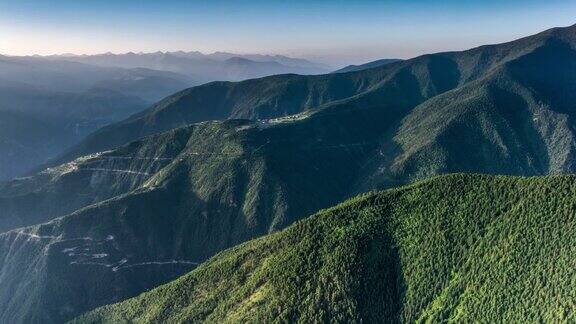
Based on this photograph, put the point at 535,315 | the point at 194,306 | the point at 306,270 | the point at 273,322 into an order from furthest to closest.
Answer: the point at 194,306
the point at 306,270
the point at 273,322
the point at 535,315

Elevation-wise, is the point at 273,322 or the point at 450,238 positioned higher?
the point at 450,238

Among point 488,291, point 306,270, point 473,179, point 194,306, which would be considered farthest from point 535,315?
point 194,306

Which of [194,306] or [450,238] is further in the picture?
[194,306]

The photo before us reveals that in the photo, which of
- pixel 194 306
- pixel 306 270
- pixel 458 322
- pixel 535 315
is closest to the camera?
pixel 535 315

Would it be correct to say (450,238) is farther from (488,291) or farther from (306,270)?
(306,270)

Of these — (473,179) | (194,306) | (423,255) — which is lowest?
(194,306)

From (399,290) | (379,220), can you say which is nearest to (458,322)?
(399,290)

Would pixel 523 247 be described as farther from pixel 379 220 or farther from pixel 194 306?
pixel 194 306
